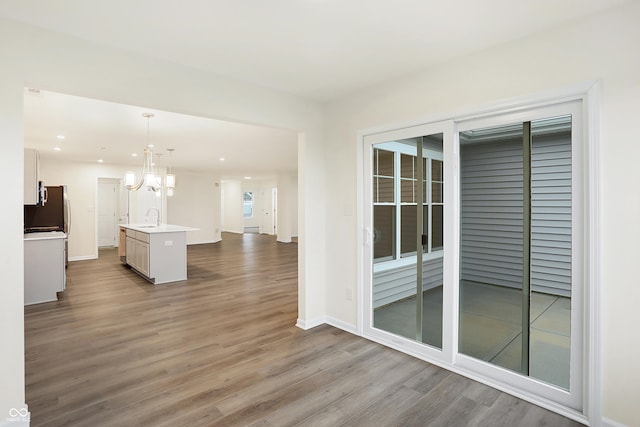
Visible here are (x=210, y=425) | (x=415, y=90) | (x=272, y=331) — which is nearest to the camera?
(x=210, y=425)

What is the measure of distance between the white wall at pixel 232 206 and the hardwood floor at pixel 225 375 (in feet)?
36.0

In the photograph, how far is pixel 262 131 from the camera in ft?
17.7

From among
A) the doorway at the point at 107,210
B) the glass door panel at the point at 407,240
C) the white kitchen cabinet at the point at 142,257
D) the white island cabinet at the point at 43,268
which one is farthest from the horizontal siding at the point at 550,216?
the doorway at the point at 107,210

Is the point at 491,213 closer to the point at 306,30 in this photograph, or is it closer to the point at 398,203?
the point at 398,203

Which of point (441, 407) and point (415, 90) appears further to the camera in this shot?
point (415, 90)

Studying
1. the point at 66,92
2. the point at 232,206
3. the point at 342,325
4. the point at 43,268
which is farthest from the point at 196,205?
the point at 66,92

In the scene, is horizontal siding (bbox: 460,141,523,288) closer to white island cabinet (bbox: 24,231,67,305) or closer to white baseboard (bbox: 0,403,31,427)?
white baseboard (bbox: 0,403,31,427)

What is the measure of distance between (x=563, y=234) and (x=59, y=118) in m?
6.01

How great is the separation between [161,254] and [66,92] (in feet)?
13.7

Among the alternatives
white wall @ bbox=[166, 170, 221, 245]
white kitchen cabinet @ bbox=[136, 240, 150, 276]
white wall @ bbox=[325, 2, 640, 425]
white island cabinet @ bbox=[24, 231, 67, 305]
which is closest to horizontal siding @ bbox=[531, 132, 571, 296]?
white wall @ bbox=[325, 2, 640, 425]

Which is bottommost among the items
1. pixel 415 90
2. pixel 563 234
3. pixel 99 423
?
pixel 99 423

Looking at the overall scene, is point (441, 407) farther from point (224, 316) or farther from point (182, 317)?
point (182, 317)

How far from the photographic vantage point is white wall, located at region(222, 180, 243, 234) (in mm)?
15578

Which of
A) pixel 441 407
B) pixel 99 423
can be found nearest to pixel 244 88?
pixel 99 423
